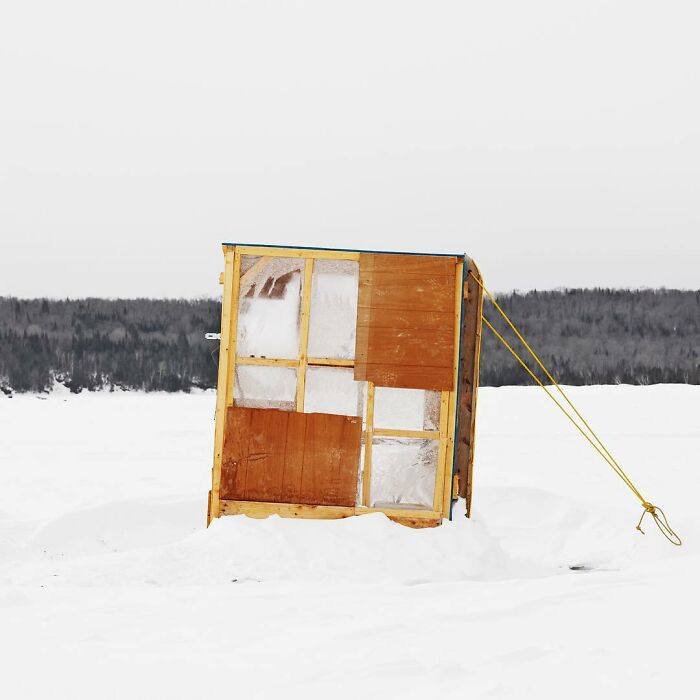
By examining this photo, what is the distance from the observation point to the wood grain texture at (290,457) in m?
7.53

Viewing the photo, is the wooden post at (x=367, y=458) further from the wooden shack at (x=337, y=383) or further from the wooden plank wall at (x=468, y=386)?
the wooden plank wall at (x=468, y=386)

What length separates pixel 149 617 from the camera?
5.15 metres

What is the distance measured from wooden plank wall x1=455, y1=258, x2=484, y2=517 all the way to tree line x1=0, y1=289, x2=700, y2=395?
13.9m

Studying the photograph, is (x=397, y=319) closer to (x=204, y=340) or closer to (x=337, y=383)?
(x=337, y=383)

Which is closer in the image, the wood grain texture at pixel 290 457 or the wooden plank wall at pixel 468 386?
the wood grain texture at pixel 290 457

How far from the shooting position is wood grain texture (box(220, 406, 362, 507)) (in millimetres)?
7531

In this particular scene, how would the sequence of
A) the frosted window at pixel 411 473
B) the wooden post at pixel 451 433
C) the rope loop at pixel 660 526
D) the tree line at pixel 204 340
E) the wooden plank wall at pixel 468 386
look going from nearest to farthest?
the wooden post at pixel 451 433 < the frosted window at pixel 411 473 < the rope loop at pixel 660 526 < the wooden plank wall at pixel 468 386 < the tree line at pixel 204 340

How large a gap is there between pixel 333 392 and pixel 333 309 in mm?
698

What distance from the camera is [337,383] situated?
24.8 feet

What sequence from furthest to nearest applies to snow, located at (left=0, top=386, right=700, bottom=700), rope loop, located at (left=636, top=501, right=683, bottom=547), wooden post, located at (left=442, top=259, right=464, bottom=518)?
rope loop, located at (left=636, top=501, right=683, bottom=547)
wooden post, located at (left=442, top=259, right=464, bottom=518)
snow, located at (left=0, top=386, right=700, bottom=700)

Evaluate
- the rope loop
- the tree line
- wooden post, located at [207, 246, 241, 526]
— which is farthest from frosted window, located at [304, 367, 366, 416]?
the tree line

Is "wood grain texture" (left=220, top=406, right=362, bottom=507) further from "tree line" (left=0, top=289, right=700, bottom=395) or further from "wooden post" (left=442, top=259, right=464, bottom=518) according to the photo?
"tree line" (left=0, top=289, right=700, bottom=395)

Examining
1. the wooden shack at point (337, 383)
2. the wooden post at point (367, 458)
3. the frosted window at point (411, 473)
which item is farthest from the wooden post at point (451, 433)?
the wooden post at point (367, 458)

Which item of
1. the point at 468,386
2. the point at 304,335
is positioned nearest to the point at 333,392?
the point at 304,335
